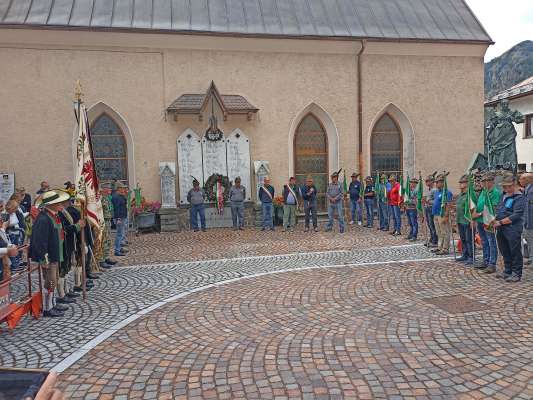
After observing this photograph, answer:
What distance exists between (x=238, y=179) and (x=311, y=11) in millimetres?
7895

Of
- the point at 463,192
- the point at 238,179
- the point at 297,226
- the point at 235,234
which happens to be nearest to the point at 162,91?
the point at 238,179

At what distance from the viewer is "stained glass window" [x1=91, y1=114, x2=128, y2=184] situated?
14.9 meters

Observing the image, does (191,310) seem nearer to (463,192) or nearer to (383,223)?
(463,192)

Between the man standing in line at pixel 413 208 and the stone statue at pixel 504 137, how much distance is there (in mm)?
4699

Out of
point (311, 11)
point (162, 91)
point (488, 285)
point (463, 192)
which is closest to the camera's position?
point (488, 285)

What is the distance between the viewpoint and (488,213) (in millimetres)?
7820

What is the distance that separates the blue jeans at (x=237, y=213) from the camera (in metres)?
14.2

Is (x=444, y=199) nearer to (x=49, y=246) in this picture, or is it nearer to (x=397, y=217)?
(x=397, y=217)

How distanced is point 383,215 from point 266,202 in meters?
3.83

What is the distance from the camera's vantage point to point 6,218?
8.90m

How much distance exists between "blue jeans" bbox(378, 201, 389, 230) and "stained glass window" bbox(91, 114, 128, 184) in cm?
890

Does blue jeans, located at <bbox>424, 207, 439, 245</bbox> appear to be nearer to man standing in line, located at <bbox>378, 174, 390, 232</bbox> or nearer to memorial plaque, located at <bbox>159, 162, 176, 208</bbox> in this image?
man standing in line, located at <bbox>378, 174, 390, 232</bbox>

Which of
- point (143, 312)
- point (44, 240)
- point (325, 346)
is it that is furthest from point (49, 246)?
point (325, 346)

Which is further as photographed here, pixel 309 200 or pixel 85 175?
pixel 309 200
